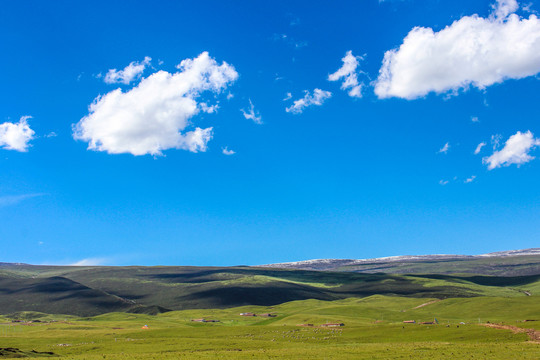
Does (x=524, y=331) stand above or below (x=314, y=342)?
above

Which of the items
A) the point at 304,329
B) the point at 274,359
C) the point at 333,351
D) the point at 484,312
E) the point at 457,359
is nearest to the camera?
the point at 457,359

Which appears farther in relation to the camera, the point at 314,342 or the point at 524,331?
the point at 314,342

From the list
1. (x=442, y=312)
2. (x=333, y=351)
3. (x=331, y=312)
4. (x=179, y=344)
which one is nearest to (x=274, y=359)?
(x=333, y=351)

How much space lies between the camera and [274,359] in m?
61.3

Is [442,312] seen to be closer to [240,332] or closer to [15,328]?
[240,332]

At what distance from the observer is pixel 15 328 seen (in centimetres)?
16212

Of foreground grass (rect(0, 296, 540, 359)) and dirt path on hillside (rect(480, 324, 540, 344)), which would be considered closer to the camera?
foreground grass (rect(0, 296, 540, 359))

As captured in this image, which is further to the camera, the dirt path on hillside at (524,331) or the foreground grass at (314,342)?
the dirt path on hillside at (524,331)

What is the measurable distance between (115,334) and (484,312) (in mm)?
118860

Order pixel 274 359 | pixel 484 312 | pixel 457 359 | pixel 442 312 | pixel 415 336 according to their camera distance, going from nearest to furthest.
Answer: pixel 457 359 → pixel 274 359 → pixel 415 336 → pixel 484 312 → pixel 442 312

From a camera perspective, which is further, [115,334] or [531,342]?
[115,334]

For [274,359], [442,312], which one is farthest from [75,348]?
[442,312]

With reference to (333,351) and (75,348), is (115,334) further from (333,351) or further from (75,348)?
(333,351)

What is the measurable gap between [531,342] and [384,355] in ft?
84.9
